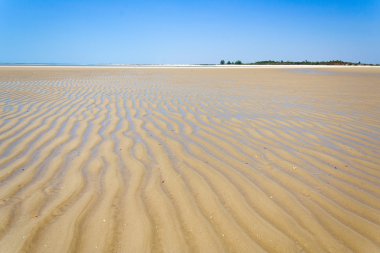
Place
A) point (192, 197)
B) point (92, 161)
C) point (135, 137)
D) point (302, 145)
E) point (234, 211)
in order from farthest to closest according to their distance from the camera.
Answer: point (135, 137) → point (302, 145) → point (92, 161) → point (192, 197) → point (234, 211)

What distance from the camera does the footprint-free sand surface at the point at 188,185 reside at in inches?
72.1

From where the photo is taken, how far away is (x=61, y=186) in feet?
8.17

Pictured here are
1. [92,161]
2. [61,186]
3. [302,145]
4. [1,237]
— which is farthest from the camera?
[302,145]

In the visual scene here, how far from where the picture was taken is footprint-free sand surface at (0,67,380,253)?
1830mm

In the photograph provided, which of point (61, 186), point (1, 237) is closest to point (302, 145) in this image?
point (61, 186)

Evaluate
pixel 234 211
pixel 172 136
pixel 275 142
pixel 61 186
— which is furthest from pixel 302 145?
pixel 61 186

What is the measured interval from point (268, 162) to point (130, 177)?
1.41 m

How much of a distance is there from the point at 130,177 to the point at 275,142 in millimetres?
1982

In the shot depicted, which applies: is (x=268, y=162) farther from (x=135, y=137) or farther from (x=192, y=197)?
(x=135, y=137)

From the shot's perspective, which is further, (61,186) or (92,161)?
(92,161)

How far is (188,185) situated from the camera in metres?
2.54

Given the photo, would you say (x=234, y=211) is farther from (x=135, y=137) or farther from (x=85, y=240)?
(x=135, y=137)

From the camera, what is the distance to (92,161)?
307 centimetres

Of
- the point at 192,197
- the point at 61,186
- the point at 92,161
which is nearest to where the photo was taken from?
the point at 192,197
